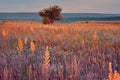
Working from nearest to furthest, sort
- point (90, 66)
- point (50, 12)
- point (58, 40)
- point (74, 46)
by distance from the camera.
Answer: point (90, 66) → point (74, 46) → point (58, 40) → point (50, 12)

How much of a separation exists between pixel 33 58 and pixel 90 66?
1.19 m

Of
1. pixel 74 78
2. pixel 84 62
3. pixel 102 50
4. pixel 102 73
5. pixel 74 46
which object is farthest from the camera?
pixel 74 46

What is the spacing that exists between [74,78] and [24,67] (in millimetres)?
1012

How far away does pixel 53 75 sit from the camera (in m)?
4.21

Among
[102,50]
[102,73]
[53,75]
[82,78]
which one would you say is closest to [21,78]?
[53,75]

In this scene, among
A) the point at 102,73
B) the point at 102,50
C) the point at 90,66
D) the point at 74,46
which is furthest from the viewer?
the point at 74,46

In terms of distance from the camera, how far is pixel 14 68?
4.58 metres

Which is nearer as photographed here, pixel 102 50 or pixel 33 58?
pixel 33 58

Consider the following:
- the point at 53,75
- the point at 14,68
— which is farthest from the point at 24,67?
the point at 53,75

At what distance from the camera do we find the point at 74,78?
400 cm

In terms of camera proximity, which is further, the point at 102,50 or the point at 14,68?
the point at 102,50

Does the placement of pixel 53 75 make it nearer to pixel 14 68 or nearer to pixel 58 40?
pixel 14 68

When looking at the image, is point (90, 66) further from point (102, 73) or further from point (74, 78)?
point (74, 78)

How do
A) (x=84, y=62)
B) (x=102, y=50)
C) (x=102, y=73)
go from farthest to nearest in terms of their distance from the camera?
(x=102, y=50)
(x=84, y=62)
(x=102, y=73)
